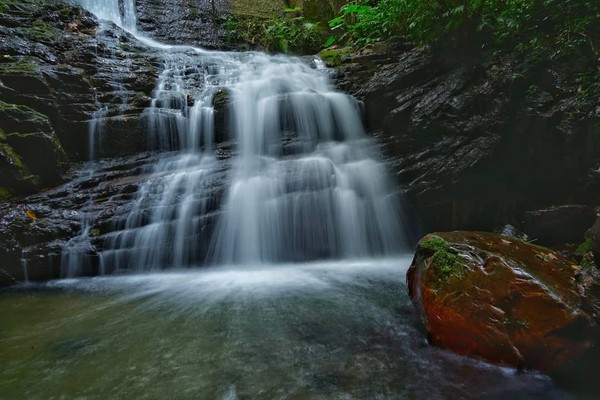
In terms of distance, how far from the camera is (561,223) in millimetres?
4863

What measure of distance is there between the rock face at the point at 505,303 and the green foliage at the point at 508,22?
3.73 metres

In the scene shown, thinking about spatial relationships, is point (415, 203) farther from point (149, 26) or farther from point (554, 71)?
point (149, 26)

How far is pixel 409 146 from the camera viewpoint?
705cm

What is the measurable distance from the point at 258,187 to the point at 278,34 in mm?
9616

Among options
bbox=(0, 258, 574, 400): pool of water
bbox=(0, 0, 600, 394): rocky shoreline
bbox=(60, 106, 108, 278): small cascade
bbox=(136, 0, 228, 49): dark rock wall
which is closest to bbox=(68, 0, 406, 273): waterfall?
bbox=(60, 106, 108, 278): small cascade

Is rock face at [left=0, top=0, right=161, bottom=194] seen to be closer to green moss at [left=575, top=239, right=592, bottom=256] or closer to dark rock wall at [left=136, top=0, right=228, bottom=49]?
dark rock wall at [left=136, top=0, right=228, bottom=49]

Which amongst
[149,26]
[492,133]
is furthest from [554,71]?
[149,26]

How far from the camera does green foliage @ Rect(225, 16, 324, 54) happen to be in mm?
13711

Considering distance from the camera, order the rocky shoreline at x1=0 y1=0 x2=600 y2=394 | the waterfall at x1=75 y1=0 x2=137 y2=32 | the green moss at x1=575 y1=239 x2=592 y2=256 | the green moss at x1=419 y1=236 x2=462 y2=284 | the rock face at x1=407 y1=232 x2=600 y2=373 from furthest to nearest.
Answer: the waterfall at x1=75 y1=0 x2=137 y2=32, the green moss at x1=575 y1=239 x2=592 y2=256, the green moss at x1=419 y1=236 x2=462 y2=284, the rocky shoreline at x1=0 y1=0 x2=600 y2=394, the rock face at x1=407 y1=232 x2=600 y2=373

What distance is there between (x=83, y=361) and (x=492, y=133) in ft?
22.2

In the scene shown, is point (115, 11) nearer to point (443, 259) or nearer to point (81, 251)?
point (81, 251)

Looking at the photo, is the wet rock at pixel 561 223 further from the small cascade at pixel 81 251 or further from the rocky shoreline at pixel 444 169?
the small cascade at pixel 81 251

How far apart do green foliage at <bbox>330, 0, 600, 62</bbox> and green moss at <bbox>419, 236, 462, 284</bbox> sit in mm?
4034

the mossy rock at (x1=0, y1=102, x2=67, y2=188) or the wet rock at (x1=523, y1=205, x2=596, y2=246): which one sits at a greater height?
the mossy rock at (x1=0, y1=102, x2=67, y2=188)
